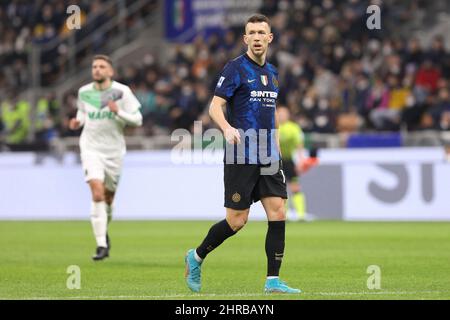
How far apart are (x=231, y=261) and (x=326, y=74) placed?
1373 centimetres

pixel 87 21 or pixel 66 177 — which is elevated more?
pixel 87 21

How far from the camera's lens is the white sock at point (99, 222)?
14.7 metres

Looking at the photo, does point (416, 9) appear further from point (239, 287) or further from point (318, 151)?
point (239, 287)

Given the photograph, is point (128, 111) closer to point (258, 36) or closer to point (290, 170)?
point (258, 36)

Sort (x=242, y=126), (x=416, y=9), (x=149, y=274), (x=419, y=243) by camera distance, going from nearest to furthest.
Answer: (x=242, y=126) → (x=149, y=274) → (x=419, y=243) → (x=416, y=9)

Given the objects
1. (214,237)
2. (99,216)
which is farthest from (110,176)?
(214,237)

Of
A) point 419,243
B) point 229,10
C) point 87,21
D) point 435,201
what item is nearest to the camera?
point 419,243

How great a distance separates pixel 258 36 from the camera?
10164 mm

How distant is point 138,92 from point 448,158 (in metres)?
9.91

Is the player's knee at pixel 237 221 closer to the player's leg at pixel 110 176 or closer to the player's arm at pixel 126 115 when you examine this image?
the player's arm at pixel 126 115

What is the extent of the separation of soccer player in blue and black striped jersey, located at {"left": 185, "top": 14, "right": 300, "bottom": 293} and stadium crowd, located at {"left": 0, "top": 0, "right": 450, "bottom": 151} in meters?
14.4

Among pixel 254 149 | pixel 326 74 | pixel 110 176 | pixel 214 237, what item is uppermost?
pixel 326 74

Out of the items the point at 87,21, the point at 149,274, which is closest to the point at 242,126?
the point at 149,274

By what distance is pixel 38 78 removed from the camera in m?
32.0
